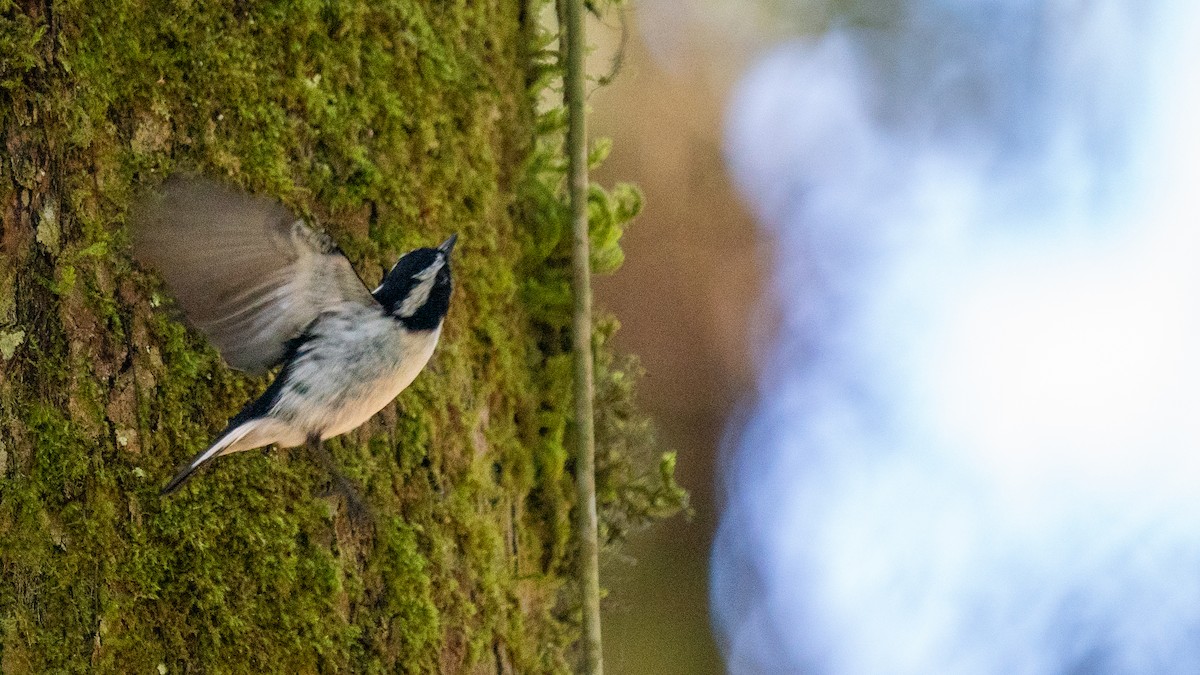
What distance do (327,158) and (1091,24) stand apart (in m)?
2.43

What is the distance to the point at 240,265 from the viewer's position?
0.97m

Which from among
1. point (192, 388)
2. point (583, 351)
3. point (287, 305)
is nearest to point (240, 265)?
point (287, 305)

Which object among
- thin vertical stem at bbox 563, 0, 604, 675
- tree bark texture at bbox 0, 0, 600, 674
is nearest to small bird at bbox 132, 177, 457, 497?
tree bark texture at bbox 0, 0, 600, 674

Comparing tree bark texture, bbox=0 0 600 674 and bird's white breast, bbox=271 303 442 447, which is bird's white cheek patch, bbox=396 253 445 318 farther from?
tree bark texture, bbox=0 0 600 674

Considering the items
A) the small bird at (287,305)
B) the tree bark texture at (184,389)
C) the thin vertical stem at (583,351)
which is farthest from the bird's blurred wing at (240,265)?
the thin vertical stem at (583,351)

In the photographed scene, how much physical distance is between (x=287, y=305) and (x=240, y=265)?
0.08 meters

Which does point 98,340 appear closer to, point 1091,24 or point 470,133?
point 470,133

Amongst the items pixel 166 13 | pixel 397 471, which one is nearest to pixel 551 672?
pixel 397 471

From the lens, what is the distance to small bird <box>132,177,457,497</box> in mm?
954

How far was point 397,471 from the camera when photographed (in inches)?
52.9

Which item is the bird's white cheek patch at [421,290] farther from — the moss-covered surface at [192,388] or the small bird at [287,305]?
the moss-covered surface at [192,388]

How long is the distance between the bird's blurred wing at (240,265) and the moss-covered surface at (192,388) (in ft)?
0.75

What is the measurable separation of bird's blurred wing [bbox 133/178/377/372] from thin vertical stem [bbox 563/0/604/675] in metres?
0.62

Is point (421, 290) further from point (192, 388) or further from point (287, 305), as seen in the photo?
point (192, 388)
